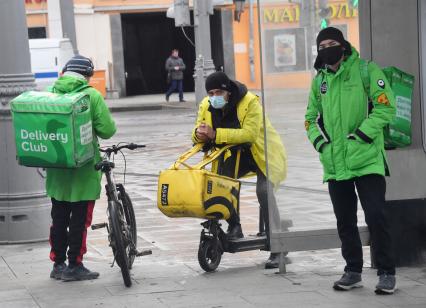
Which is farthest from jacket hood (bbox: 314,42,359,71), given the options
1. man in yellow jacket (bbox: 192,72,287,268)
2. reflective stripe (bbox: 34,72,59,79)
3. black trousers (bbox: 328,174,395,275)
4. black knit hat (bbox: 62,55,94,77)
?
reflective stripe (bbox: 34,72,59,79)

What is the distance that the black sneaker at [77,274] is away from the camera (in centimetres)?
791

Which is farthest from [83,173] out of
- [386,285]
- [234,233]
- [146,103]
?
[146,103]

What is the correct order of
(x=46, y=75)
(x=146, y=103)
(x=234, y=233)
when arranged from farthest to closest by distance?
(x=146, y=103)
(x=46, y=75)
(x=234, y=233)

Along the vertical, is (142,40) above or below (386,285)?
above

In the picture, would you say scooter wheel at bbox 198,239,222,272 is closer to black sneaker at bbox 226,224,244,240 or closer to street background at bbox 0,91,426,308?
street background at bbox 0,91,426,308

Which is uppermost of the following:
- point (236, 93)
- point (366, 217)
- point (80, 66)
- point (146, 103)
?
point (80, 66)

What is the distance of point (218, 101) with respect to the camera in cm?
809

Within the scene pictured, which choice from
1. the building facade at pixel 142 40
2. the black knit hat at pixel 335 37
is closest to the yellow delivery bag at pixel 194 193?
the black knit hat at pixel 335 37

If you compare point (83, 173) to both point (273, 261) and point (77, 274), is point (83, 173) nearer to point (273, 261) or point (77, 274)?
point (77, 274)

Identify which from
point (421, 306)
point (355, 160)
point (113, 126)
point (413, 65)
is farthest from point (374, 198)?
point (113, 126)

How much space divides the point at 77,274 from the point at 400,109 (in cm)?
263

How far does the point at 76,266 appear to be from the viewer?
7945mm

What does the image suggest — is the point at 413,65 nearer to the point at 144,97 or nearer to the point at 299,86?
the point at 299,86

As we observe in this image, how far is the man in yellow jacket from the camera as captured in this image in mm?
7938
